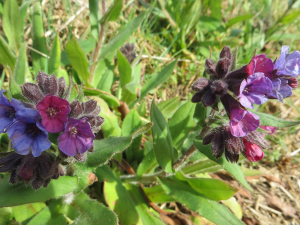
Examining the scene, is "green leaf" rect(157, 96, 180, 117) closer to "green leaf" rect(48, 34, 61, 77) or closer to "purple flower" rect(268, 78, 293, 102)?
"green leaf" rect(48, 34, 61, 77)

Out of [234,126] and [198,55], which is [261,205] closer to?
[234,126]

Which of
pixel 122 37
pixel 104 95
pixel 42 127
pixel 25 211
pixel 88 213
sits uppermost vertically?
pixel 122 37

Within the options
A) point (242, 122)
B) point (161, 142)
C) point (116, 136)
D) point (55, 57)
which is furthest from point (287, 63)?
point (55, 57)

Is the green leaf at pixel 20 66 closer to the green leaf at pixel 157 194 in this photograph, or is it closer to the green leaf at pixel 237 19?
the green leaf at pixel 157 194

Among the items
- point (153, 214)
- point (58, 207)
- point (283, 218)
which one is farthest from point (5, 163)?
point (283, 218)

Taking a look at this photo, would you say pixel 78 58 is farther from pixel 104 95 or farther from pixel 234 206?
pixel 234 206

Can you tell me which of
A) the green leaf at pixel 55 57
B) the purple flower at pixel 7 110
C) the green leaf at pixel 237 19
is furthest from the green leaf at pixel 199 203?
the green leaf at pixel 237 19
